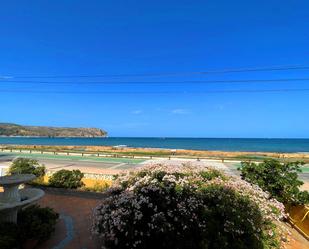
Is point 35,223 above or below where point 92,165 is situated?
above

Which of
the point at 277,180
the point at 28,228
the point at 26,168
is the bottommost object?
the point at 28,228

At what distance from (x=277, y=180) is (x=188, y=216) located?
13.8ft

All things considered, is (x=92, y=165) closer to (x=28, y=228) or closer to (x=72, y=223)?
(x=72, y=223)

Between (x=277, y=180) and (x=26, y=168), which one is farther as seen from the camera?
(x=26, y=168)

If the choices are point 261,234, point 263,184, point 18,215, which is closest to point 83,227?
point 18,215

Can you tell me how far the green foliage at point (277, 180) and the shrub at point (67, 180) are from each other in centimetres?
784

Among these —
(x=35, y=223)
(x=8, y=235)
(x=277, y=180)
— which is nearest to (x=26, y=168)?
(x=35, y=223)

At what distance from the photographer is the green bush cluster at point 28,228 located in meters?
5.51

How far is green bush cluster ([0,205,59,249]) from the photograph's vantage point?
5.51 meters

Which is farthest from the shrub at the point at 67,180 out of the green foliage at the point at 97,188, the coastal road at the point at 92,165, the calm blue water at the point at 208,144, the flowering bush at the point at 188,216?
the calm blue water at the point at 208,144

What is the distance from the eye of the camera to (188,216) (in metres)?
5.29

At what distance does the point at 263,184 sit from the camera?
8172 mm

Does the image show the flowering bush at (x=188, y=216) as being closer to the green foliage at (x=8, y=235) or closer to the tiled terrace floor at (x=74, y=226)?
the tiled terrace floor at (x=74, y=226)

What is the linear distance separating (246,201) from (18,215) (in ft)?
19.1
